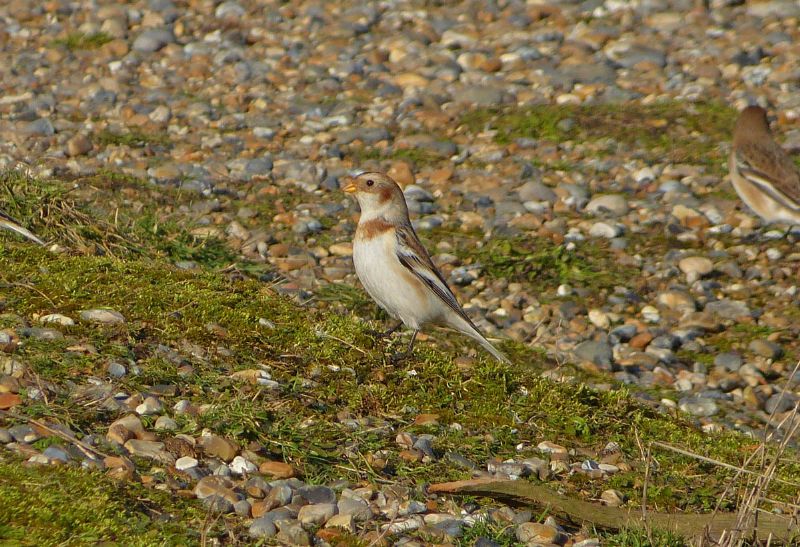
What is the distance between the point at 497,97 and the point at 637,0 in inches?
131

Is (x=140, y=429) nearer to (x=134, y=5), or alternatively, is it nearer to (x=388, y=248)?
(x=388, y=248)

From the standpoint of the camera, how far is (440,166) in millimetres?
10922

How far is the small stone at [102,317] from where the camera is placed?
5410 mm

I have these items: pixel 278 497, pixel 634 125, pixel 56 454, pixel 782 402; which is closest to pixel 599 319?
pixel 782 402

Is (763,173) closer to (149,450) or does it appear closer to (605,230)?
(605,230)

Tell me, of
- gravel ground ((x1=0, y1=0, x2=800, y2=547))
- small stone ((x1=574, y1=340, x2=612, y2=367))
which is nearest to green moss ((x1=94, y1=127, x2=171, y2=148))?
gravel ground ((x1=0, y1=0, x2=800, y2=547))

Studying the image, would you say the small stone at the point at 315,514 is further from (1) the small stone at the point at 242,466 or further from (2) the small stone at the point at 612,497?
(2) the small stone at the point at 612,497

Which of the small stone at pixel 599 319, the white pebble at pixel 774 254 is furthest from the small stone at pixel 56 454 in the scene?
the white pebble at pixel 774 254

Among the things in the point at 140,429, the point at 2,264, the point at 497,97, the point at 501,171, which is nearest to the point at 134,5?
the point at 497,97

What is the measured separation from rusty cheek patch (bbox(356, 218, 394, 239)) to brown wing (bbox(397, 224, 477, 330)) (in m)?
0.08

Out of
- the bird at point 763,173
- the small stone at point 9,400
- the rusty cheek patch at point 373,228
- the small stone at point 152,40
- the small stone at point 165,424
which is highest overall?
the small stone at point 9,400

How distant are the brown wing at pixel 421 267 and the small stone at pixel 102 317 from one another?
1.94m

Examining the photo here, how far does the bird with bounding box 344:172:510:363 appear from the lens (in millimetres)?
6742

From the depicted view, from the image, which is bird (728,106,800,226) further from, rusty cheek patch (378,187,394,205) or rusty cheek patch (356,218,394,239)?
rusty cheek patch (356,218,394,239)
